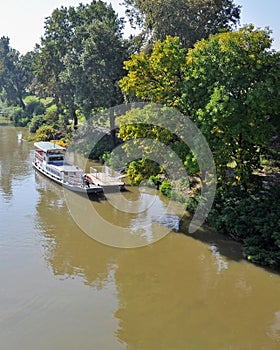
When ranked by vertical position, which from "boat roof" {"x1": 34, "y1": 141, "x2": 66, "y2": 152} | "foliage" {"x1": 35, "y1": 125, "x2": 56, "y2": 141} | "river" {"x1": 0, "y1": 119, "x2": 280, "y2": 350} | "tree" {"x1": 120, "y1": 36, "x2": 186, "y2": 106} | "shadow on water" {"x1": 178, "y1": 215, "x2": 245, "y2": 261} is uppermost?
"tree" {"x1": 120, "y1": 36, "x2": 186, "y2": 106}

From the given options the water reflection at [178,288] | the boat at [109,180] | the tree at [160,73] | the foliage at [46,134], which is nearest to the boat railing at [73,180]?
the boat at [109,180]

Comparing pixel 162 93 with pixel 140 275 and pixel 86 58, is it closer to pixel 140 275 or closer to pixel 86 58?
pixel 140 275

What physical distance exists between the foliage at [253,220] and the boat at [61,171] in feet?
26.7

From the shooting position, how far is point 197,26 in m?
27.2

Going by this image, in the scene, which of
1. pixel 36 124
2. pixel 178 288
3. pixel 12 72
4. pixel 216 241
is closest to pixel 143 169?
pixel 216 241

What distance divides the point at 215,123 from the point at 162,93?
11.1 feet

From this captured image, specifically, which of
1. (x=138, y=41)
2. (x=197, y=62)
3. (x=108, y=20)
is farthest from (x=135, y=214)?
(x=108, y=20)

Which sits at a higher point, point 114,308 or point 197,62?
point 197,62

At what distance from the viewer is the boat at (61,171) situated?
23.0 m

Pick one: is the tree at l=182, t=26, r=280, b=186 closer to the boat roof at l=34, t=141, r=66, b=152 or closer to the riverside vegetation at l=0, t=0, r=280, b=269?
the riverside vegetation at l=0, t=0, r=280, b=269

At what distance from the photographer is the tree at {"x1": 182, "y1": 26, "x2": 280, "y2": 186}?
15.6 metres

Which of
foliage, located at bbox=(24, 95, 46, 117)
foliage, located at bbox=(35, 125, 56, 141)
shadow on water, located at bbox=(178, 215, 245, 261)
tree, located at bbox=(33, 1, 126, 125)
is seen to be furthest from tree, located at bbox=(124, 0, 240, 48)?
foliage, located at bbox=(24, 95, 46, 117)

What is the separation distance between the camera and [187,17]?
26766 mm

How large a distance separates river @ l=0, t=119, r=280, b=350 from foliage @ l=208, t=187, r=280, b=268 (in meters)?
0.52
